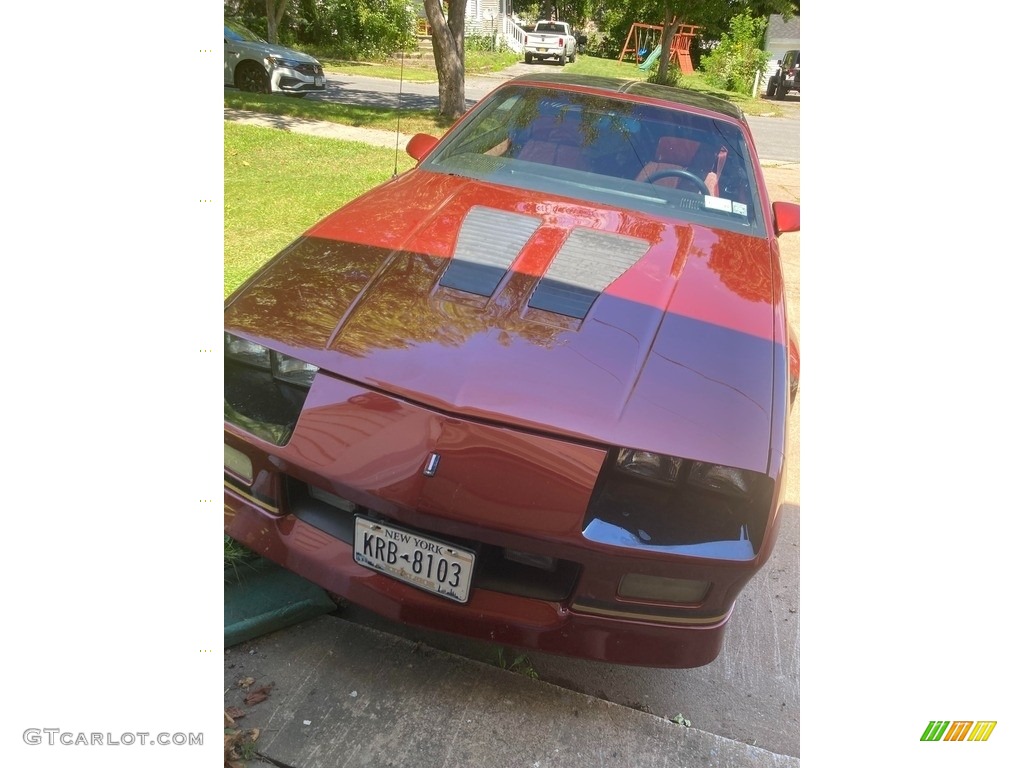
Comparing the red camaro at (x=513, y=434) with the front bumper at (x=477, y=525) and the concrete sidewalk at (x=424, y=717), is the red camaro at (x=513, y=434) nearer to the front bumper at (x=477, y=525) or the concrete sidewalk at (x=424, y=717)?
the front bumper at (x=477, y=525)

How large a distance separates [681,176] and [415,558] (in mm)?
1527

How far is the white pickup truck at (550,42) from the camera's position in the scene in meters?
2.37

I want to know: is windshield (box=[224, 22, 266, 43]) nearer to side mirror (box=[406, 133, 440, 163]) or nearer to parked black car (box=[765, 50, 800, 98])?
side mirror (box=[406, 133, 440, 163])

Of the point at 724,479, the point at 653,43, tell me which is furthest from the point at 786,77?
the point at 653,43

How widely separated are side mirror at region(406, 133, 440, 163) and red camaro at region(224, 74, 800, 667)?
0.68 meters

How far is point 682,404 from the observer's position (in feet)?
4.32

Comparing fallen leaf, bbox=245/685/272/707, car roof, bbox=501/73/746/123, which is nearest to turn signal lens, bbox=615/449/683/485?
fallen leaf, bbox=245/685/272/707

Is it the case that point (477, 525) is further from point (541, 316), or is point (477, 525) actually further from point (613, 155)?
point (613, 155)

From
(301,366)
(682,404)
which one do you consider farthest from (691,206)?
(301,366)

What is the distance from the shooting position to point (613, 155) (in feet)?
7.21

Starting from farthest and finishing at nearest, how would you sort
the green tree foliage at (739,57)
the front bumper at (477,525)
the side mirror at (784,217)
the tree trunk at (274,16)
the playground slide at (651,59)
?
1. the side mirror at (784,217)
2. the playground slide at (651,59)
3. the green tree foliage at (739,57)
4. the tree trunk at (274,16)
5. the front bumper at (477,525)

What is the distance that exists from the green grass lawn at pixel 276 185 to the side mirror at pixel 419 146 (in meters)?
0.12

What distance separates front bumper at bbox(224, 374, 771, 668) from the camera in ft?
3.89

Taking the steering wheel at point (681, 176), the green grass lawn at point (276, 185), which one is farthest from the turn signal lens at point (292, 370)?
the steering wheel at point (681, 176)
